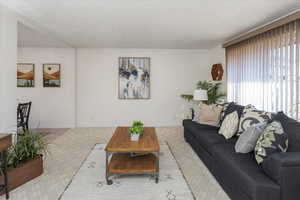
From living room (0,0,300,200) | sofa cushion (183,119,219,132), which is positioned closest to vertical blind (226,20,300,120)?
living room (0,0,300,200)

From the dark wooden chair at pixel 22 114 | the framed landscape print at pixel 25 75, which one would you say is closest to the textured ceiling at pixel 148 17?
the framed landscape print at pixel 25 75

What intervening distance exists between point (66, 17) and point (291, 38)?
11.5 feet

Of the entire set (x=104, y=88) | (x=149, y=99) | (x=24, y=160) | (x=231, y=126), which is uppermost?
(x=104, y=88)

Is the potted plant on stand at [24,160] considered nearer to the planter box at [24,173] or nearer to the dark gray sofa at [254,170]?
the planter box at [24,173]

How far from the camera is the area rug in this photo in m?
2.18

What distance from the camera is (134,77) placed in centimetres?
575

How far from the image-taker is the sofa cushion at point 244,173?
1614mm

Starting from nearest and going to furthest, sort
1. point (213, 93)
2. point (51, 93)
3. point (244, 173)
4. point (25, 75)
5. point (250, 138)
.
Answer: point (244, 173) → point (250, 138) → point (213, 93) → point (25, 75) → point (51, 93)

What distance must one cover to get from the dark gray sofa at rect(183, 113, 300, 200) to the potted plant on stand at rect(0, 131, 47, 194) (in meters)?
2.38

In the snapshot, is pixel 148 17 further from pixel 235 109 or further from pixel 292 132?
pixel 292 132

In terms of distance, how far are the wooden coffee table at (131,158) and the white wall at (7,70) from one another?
1.58m

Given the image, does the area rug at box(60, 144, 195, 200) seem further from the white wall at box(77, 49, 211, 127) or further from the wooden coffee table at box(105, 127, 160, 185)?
the white wall at box(77, 49, 211, 127)

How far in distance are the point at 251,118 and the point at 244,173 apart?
112cm

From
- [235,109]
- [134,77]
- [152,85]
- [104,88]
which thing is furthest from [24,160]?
[152,85]
